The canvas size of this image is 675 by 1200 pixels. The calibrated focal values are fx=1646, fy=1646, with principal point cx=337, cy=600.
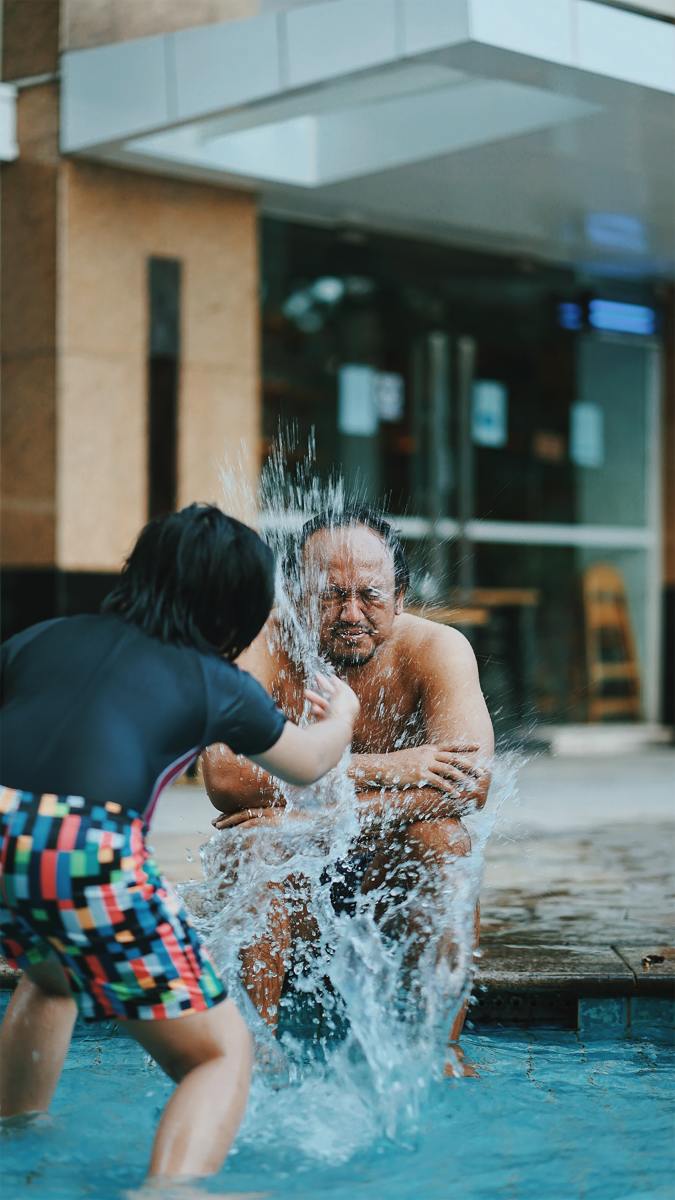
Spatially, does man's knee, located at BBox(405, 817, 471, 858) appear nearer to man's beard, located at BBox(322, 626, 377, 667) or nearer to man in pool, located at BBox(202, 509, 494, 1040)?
man in pool, located at BBox(202, 509, 494, 1040)

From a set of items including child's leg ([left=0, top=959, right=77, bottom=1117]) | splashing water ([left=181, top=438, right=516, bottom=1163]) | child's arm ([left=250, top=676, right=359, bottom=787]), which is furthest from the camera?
splashing water ([left=181, top=438, right=516, bottom=1163])

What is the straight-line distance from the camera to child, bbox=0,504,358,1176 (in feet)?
9.14

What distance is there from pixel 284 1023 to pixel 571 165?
6719mm

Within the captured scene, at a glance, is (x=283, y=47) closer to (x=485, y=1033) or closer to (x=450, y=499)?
(x=450, y=499)

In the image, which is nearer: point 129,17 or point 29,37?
point 129,17

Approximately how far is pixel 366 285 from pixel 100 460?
3.13 metres

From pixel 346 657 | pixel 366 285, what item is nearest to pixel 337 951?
pixel 346 657

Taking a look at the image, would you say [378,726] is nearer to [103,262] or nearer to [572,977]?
[572,977]

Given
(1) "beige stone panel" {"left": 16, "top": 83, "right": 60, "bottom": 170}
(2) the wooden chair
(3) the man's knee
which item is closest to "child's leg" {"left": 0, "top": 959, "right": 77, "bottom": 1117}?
(3) the man's knee

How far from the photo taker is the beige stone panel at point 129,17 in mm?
9094

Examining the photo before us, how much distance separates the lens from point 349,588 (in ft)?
13.8

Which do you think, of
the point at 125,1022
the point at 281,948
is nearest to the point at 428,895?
the point at 281,948

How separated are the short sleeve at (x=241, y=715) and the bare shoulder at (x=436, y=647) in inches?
54.1

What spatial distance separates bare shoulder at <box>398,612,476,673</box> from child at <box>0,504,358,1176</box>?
1.31 metres
